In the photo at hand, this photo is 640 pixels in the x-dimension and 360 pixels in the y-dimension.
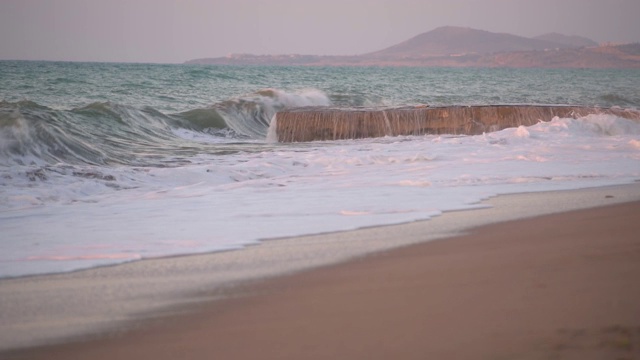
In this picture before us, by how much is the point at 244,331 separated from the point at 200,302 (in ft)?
1.27

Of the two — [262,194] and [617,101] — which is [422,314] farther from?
[617,101]

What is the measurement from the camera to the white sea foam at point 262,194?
12.6 feet

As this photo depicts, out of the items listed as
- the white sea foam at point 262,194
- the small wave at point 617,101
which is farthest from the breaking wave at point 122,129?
the small wave at point 617,101

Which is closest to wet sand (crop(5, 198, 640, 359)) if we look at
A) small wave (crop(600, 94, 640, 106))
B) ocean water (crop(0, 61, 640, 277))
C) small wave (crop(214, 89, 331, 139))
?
ocean water (crop(0, 61, 640, 277))

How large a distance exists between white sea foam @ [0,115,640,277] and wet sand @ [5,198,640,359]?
95cm

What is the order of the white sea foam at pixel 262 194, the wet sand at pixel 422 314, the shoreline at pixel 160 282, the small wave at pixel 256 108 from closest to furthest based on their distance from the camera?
the wet sand at pixel 422 314 → the shoreline at pixel 160 282 → the white sea foam at pixel 262 194 → the small wave at pixel 256 108

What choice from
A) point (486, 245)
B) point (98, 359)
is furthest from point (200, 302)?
point (486, 245)

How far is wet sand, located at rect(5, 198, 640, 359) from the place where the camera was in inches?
85.2

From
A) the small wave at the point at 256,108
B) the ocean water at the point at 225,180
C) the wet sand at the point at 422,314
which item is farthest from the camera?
the small wave at the point at 256,108

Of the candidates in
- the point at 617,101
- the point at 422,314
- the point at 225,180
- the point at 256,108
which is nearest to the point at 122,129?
the point at 256,108

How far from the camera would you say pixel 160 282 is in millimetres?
3021

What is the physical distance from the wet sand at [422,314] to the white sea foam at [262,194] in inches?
37.6

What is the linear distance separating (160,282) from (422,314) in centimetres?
111

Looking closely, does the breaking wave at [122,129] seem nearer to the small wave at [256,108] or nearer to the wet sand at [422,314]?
the small wave at [256,108]
